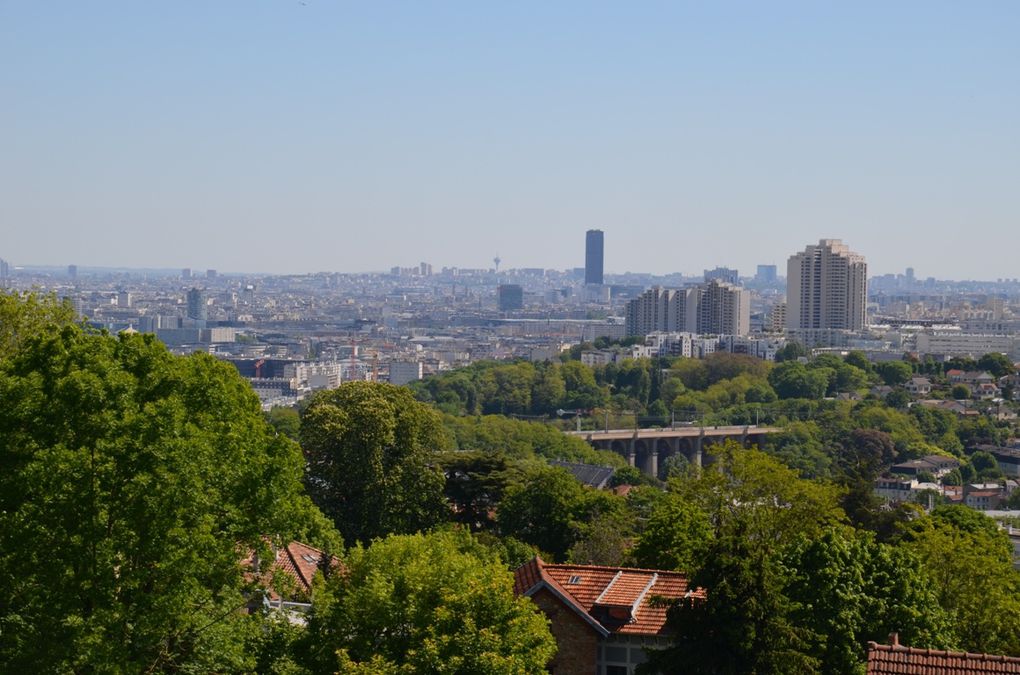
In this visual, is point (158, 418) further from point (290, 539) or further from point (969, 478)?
point (969, 478)

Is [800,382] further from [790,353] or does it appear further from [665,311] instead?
[665,311]

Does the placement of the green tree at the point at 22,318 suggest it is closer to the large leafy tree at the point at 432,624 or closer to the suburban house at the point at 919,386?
the large leafy tree at the point at 432,624

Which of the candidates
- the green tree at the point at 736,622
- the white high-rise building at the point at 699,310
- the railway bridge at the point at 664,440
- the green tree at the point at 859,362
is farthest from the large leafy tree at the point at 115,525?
the white high-rise building at the point at 699,310

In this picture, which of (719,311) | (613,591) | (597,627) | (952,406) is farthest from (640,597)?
(719,311)

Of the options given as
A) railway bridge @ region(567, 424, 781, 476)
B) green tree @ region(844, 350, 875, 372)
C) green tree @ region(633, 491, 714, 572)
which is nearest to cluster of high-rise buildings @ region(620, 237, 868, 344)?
green tree @ region(844, 350, 875, 372)

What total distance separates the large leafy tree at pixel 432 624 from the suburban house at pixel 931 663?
10.4 ft

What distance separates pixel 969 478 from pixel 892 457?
3.56m

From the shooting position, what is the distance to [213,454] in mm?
14438

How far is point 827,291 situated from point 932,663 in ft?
510

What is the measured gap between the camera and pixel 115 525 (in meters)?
13.7

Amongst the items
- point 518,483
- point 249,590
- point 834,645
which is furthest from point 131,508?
point 518,483

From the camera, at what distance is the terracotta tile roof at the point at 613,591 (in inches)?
679

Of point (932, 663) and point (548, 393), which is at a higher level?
point (932, 663)

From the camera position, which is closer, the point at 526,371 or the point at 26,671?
the point at 26,671
